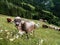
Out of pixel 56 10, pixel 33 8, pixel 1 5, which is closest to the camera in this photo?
pixel 1 5

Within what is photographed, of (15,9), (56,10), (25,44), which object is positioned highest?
(25,44)

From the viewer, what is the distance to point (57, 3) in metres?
78.7

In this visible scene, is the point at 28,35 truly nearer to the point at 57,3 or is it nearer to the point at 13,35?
the point at 13,35

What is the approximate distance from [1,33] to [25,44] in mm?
1375

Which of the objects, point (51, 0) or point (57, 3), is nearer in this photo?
point (57, 3)

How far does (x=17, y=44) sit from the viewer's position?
40.1 feet

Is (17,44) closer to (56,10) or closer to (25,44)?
(25,44)

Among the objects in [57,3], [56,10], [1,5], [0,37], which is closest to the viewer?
[0,37]

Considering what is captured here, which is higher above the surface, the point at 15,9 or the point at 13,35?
the point at 13,35

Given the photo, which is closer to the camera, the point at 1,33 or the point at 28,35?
the point at 1,33

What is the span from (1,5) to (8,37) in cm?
3173

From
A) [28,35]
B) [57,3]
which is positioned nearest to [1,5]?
[28,35]

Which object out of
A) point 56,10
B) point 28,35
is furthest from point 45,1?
point 28,35

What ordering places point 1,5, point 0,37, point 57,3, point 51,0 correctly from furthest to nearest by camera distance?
point 51,0 → point 57,3 → point 1,5 → point 0,37
